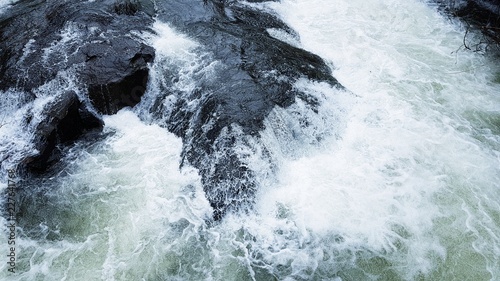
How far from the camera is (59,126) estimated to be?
6836 millimetres

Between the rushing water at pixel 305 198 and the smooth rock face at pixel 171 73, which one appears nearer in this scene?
the rushing water at pixel 305 198

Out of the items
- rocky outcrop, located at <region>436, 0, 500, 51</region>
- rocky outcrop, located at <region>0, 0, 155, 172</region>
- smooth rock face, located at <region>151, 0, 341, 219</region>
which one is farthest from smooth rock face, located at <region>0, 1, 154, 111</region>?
rocky outcrop, located at <region>436, 0, 500, 51</region>

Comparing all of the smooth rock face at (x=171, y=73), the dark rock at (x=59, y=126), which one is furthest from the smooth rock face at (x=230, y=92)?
the dark rock at (x=59, y=126)

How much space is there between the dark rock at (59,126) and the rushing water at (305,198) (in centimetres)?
26

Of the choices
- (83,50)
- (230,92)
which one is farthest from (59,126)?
(230,92)

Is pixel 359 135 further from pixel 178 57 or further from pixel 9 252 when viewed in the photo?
pixel 9 252

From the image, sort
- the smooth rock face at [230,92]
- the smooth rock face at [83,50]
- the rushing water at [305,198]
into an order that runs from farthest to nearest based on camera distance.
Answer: the smooth rock face at [83,50] < the smooth rock face at [230,92] < the rushing water at [305,198]

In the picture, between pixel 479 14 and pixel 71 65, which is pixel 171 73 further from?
pixel 479 14

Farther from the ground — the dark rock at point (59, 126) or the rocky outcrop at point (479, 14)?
the rocky outcrop at point (479, 14)

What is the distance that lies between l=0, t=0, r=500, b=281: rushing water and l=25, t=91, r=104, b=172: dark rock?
0.26m

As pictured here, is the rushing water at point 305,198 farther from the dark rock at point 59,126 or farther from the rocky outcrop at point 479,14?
the rocky outcrop at point 479,14

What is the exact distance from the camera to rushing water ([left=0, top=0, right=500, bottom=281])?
5.47m

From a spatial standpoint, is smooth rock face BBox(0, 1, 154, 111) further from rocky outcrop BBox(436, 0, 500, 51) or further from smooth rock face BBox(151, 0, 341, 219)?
rocky outcrop BBox(436, 0, 500, 51)

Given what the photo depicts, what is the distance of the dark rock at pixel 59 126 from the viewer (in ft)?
21.5
